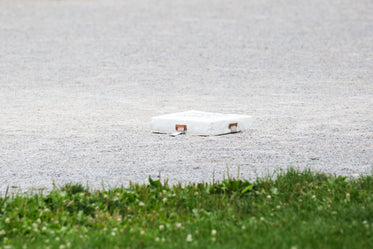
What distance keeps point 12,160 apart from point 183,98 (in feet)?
17.7

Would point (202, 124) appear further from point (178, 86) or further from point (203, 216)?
point (178, 86)

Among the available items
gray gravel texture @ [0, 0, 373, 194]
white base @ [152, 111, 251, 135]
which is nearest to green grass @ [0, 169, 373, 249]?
gray gravel texture @ [0, 0, 373, 194]

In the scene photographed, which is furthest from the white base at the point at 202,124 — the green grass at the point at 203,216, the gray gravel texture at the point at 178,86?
the green grass at the point at 203,216

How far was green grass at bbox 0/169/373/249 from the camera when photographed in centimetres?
421

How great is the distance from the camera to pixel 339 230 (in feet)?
14.1

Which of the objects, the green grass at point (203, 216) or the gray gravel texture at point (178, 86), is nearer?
the green grass at point (203, 216)

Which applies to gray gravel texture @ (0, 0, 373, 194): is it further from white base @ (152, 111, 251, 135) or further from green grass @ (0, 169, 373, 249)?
green grass @ (0, 169, 373, 249)

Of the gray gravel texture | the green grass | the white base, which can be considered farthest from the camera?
the white base

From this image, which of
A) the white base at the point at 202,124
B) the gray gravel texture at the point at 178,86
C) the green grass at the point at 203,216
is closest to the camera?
the green grass at the point at 203,216

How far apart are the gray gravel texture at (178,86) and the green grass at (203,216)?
0.50 m

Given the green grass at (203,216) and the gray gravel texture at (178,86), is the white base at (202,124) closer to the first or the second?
the gray gravel texture at (178,86)

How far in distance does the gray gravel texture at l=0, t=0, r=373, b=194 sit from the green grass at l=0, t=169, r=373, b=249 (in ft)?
1.64

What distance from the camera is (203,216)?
4.98 metres

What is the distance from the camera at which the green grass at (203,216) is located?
4211 millimetres
